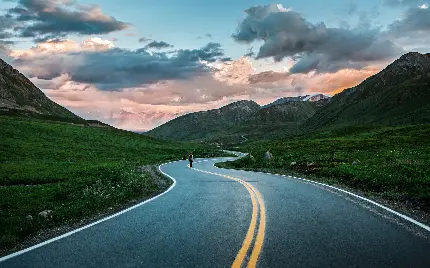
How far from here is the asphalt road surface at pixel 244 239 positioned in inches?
266

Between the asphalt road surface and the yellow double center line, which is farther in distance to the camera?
the asphalt road surface

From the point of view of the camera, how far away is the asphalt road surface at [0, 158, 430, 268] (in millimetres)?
6766

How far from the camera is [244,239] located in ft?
27.0

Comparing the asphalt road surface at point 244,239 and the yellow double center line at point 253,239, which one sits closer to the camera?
the yellow double center line at point 253,239

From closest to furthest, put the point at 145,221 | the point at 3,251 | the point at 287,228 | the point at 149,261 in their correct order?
the point at 149,261, the point at 3,251, the point at 287,228, the point at 145,221

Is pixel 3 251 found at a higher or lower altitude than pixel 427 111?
lower

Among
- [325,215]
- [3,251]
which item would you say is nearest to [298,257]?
[325,215]

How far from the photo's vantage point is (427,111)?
626 feet

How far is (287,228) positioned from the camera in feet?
30.7

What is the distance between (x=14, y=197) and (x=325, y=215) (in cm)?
1430

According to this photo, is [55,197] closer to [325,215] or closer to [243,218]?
[243,218]

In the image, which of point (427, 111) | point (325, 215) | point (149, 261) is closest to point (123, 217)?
point (149, 261)

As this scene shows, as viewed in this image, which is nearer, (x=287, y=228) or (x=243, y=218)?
(x=287, y=228)

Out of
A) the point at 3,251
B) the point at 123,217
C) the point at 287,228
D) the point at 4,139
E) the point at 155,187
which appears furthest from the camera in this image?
the point at 4,139
